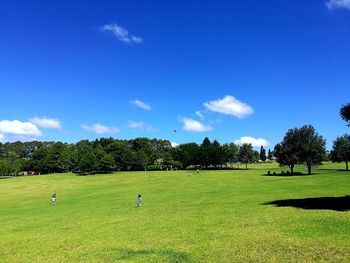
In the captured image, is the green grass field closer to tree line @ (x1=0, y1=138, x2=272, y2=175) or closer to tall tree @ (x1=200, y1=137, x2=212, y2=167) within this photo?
tree line @ (x1=0, y1=138, x2=272, y2=175)

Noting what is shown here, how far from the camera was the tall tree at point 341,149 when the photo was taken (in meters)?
128

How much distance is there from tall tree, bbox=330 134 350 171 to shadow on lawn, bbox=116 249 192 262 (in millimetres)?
116515

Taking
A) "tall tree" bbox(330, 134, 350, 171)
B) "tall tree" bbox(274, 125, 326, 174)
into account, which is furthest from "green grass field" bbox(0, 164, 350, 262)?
"tall tree" bbox(330, 134, 350, 171)

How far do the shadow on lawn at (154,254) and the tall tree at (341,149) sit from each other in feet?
382

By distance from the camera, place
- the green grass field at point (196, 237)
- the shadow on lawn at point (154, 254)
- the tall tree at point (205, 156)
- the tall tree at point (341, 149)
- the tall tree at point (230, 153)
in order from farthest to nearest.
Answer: the tall tree at point (205, 156) < the tall tree at point (230, 153) < the tall tree at point (341, 149) < the green grass field at point (196, 237) < the shadow on lawn at point (154, 254)

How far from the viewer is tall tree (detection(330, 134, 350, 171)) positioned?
420 ft

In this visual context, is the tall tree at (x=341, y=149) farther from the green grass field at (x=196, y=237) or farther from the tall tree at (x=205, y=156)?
the green grass field at (x=196, y=237)

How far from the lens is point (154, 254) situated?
68.5ft

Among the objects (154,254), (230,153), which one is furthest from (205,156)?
(154,254)

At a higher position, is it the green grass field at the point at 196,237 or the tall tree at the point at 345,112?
the tall tree at the point at 345,112

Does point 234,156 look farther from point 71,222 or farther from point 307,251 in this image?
point 307,251

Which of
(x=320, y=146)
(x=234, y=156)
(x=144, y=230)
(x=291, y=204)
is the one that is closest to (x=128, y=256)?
(x=144, y=230)

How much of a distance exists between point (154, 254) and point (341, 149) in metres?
126

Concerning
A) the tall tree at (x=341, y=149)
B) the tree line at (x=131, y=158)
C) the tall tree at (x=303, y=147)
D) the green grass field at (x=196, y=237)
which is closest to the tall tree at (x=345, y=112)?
the green grass field at (x=196, y=237)
